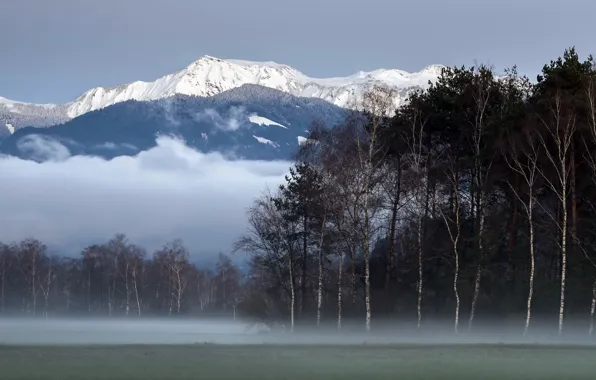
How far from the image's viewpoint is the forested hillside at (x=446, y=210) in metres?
51.5

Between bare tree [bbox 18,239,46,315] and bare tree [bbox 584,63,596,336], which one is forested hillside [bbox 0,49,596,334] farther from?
bare tree [bbox 18,239,46,315]

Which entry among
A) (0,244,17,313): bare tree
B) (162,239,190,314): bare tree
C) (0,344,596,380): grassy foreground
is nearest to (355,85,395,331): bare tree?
(0,344,596,380): grassy foreground

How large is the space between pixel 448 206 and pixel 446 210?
4.24 ft

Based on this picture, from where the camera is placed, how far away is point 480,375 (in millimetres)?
27016

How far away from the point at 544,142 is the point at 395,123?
14.1 m

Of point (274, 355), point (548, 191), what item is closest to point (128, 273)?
point (548, 191)

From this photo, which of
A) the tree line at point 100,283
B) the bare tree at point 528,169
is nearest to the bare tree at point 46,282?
the tree line at point 100,283

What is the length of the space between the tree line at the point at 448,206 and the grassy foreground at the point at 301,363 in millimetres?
15132

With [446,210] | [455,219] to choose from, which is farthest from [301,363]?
[446,210]

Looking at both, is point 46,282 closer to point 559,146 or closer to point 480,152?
point 480,152

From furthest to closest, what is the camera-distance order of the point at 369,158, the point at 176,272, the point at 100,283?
the point at 100,283, the point at 176,272, the point at 369,158

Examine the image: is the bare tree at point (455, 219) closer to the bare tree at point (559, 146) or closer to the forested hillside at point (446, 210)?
the forested hillside at point (446, 210)

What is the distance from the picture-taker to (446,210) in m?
60.8

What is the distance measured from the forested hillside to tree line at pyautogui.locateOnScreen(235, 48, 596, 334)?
0.11 m
